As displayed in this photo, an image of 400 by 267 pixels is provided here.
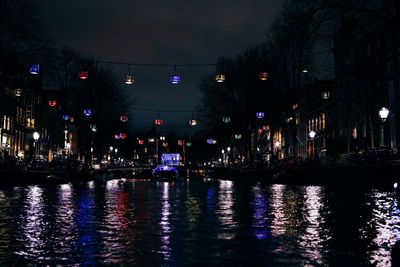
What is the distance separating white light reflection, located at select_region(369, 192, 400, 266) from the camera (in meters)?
8.38

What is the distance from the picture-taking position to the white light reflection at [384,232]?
27.5 ft

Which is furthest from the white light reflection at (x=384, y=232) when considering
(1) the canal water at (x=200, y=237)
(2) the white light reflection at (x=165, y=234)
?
(2) the white light reflection at (x=165, y=234)

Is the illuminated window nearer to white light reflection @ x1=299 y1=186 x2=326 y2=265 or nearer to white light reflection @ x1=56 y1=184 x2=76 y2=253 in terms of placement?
white light reflection @ x1=299 y1=186 x2=326 y2=265

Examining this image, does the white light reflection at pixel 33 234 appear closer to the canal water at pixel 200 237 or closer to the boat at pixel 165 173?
the canal water at pixel 200 237

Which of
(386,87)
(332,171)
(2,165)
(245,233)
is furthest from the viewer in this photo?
(386,87)

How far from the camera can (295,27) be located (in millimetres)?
21703

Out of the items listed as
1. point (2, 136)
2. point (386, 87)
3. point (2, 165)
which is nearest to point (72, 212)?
point (2, 165)

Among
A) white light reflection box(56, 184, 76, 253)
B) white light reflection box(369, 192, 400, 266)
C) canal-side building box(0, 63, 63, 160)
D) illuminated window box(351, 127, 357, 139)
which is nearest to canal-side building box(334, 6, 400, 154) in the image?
illuminated window box(351, 127, 357, 139)

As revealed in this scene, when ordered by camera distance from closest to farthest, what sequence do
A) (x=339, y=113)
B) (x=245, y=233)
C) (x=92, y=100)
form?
(x=245, y=233) < (x=339, y=113) < (x=92, y=100)

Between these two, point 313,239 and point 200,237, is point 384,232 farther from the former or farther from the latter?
point 200,237

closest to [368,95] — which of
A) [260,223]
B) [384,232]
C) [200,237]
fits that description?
[260,223]

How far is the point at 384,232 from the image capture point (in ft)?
37.4

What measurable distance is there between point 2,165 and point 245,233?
3514cm

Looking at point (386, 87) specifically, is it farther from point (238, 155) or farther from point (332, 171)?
point (238, 155)
